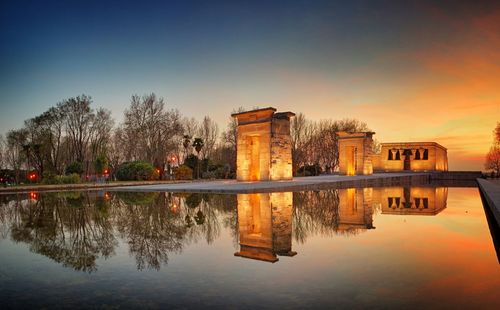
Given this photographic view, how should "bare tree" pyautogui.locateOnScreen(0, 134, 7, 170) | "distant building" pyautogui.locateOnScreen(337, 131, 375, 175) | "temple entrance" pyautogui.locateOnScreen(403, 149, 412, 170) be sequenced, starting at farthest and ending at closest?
"temple entrance" pyautogui.locateOnScreen(403, 149, 412, 170) < "bare tree" pyautogui.locateOnScreen(0, 134, 7, 170) < "distant building" pyautogui.locateOnScreen(337, 131, 375, 175)

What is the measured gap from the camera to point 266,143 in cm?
2205

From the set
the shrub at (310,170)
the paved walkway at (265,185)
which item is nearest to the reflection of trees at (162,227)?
the paved walkway at (265,185)

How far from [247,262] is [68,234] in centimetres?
401

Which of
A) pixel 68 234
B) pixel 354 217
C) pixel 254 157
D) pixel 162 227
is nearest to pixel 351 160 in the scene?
pixel 254 157

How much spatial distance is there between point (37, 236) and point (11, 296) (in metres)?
3.66

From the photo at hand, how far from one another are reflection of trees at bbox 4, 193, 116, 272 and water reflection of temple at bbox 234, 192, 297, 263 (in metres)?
2.17

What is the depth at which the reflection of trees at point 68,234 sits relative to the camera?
5.43 m

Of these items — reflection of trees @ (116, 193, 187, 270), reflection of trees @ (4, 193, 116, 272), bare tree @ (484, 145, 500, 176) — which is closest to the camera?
reflection of trees @ (116, 193, 187, 270)

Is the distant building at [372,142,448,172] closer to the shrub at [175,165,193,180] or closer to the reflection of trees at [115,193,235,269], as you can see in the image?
the shrub at [175,165,193,180]

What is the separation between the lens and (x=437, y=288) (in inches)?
150

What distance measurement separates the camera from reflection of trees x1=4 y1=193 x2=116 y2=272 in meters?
5.43

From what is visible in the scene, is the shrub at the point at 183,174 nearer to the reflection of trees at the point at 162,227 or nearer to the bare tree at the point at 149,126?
the bare tree at the point at 149,126

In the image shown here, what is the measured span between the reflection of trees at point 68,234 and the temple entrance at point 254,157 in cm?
1459

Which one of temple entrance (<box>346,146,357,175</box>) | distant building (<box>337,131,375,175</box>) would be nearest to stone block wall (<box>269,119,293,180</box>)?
distant building (<box>337,131,375,175</box>)
